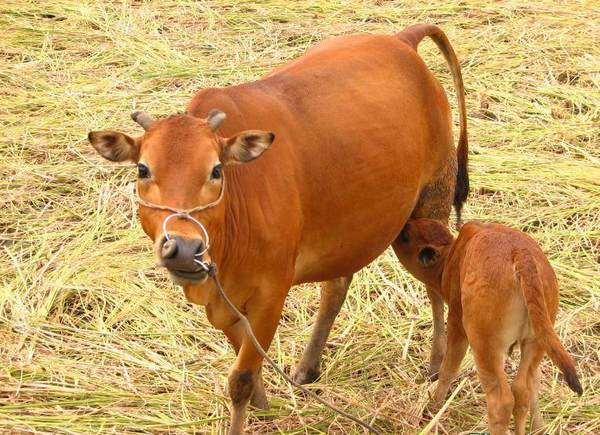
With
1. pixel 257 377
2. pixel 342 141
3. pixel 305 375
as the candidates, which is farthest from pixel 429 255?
pixel 257 377

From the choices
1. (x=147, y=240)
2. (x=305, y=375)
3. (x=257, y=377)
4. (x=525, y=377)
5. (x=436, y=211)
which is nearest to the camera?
(x=525, y=377)

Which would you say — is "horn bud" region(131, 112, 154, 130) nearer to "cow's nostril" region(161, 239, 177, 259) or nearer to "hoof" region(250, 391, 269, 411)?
"cow's nostril" region(161, 239, 177, 259)

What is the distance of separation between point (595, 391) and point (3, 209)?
4238 millimetres

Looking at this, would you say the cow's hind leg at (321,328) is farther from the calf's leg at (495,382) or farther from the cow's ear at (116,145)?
the cow's ear at (116,145)

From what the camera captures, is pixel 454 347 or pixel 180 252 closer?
pixel 180 252

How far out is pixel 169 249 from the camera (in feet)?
14.3

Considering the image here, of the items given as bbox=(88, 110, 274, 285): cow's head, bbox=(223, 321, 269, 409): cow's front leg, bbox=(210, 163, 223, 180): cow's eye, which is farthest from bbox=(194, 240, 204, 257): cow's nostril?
bbox=(223, 321, 269, 409): cow's front leg

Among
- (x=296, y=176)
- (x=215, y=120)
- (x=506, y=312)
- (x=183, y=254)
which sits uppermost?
(x=215, y=120)

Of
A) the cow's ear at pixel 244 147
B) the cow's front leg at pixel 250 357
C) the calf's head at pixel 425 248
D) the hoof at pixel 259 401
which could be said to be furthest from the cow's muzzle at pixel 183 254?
the calf's head at pixel 425 248

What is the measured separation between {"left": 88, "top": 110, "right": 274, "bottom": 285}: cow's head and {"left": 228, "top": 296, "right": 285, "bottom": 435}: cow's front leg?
585 millimetres

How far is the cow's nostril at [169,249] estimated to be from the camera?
4348 mm

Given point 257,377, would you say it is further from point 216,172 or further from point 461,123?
point 461,123

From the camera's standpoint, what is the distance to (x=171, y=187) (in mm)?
4559

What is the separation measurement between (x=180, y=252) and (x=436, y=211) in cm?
241
